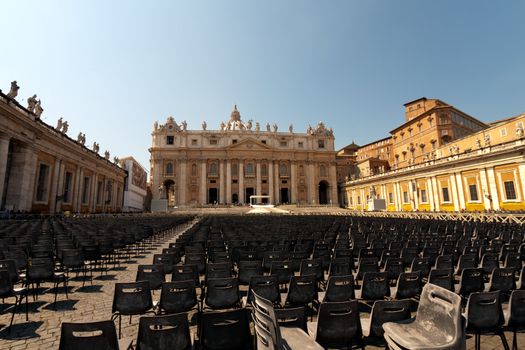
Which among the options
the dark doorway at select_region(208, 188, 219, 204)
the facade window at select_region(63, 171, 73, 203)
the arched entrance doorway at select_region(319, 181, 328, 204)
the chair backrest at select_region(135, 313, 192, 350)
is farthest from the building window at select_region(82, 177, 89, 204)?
the arched entrance doorway at select_region(319, 181, 328, 204)

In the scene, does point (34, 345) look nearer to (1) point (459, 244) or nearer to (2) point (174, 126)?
(1) point (459, 244)

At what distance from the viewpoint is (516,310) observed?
3311 mm

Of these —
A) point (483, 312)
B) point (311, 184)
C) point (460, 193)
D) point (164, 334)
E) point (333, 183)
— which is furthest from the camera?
point (333, 183)

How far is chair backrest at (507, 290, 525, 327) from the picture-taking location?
10.8ft

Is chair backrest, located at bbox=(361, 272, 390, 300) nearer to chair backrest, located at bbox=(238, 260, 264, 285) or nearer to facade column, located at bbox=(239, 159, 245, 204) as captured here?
chair backrest, located at bbox=(238, 260, 264, 285)

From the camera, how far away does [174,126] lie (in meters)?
62.0

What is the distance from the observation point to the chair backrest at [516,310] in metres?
3.29

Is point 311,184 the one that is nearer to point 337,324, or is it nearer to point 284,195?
point 284,195

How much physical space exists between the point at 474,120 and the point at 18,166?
211 feet

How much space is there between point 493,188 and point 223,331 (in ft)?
101

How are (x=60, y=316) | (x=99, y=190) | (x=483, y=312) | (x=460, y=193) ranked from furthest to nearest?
(x=99, y=190) → (x=460, y=193) → (x=60, y=316) → (x=483, y=312)

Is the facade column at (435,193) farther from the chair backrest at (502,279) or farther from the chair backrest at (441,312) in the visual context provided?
the chair backrest at (441,312)

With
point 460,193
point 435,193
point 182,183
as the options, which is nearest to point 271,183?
point 182,183

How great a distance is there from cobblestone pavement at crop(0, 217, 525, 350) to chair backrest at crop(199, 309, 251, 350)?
0.83 m
